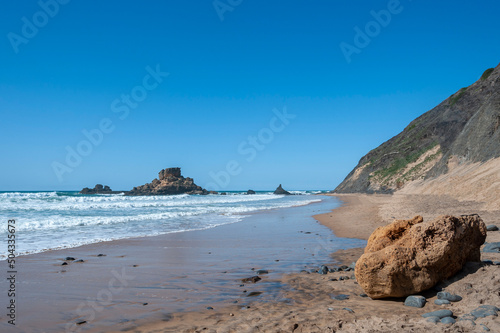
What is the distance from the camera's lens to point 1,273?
7105 mm

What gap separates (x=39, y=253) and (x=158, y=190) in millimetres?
111325

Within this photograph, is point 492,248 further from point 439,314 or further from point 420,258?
point 439,314

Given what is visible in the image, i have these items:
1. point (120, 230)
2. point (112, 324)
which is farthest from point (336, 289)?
point (120, 230)

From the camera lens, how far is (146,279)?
6.73 m

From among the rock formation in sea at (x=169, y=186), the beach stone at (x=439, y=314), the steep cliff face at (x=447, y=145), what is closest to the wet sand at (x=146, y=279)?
the beach stone at (x=439, y=314)

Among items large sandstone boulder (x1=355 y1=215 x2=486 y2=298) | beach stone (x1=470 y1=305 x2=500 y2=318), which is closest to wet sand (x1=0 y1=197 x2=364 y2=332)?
large sandstone boulder (x1=355 y1=215 x2=486 y2=298)

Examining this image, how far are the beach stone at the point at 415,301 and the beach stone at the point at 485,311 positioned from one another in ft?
2.16

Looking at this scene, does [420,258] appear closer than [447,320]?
No

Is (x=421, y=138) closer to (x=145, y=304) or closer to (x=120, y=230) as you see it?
(x=120, y=230)

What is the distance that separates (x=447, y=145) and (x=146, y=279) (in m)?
55.0

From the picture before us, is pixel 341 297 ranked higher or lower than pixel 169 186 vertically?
lower

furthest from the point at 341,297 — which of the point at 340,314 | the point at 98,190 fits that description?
the point at 98,190

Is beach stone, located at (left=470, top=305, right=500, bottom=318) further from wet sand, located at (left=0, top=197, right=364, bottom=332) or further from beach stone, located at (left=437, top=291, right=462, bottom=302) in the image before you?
wet sand, located at (left=0, top=197, right=364, bottom=332)

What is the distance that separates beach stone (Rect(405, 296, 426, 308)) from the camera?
459cm
